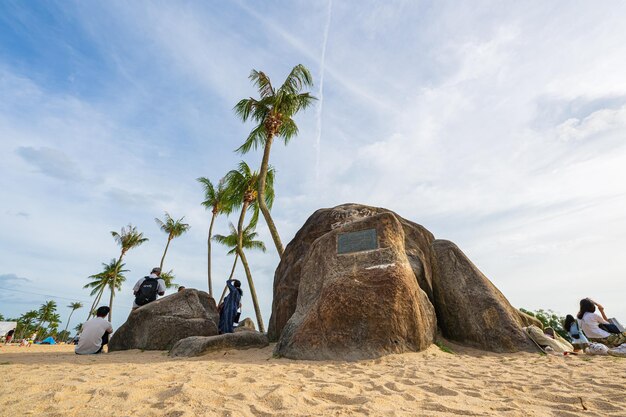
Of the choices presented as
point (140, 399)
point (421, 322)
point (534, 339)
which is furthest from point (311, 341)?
point (534, 339)

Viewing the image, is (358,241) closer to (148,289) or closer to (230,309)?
(230,309)

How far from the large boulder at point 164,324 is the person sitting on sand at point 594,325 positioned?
8561 millimetres

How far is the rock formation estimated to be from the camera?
5.79m

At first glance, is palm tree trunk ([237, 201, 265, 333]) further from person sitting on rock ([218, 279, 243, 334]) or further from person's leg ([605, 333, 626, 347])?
person's leg ([605, 333, 626, 347])

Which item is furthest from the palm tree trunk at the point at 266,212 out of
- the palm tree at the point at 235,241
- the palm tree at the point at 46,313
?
the palm tree at the point at 46,313

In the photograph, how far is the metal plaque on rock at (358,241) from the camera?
22.4 ft

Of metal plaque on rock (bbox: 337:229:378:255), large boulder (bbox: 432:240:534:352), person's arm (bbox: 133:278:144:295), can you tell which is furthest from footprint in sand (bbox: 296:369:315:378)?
person's arm (bbox: 133:278:144:295)

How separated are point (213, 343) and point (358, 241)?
356cm

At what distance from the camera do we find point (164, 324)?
27.0 feet

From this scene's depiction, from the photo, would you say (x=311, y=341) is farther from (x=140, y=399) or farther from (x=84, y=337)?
(x=84, y=337)

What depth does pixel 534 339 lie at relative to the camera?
21.7 ft

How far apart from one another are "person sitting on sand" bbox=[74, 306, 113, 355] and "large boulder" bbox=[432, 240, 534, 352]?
7917 mm

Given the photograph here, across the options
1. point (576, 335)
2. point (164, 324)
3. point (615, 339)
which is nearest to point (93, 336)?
point (164, 324)

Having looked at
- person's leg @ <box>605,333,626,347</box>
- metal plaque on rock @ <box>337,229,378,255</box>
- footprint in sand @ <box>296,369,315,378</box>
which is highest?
metal plaque on rock @ <box>337,229,378,255</box>
